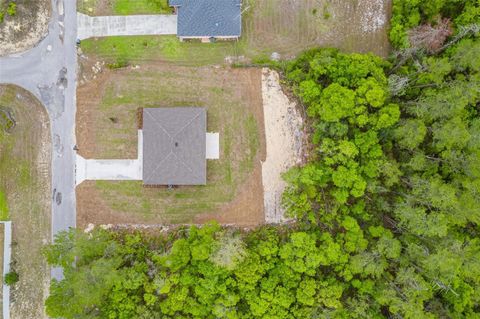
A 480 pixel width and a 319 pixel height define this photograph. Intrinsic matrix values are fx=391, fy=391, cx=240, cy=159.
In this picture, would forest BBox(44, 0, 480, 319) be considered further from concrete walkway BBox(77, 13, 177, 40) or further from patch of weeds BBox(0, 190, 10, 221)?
concrete walkway BBox(77, 13, 177, 40)

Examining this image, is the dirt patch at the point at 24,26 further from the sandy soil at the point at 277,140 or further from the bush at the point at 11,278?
the sandy soil at the point at 277,140

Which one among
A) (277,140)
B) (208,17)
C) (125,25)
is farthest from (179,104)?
(277,140)

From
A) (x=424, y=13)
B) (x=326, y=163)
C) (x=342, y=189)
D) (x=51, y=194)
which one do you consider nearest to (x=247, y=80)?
(x=326, y=163)

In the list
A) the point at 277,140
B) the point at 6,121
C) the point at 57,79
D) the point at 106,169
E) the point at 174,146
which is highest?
the point at 57,79

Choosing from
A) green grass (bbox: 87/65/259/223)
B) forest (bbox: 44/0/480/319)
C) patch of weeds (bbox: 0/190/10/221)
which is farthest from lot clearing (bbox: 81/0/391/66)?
patch of weeds (bbox: 0/190/10/221)

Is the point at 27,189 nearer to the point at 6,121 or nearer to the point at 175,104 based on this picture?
the point at 6,121

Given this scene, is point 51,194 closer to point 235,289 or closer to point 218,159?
point 218,159

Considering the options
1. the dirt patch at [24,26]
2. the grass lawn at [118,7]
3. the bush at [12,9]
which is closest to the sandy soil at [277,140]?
the grass lawn at [118,7]
